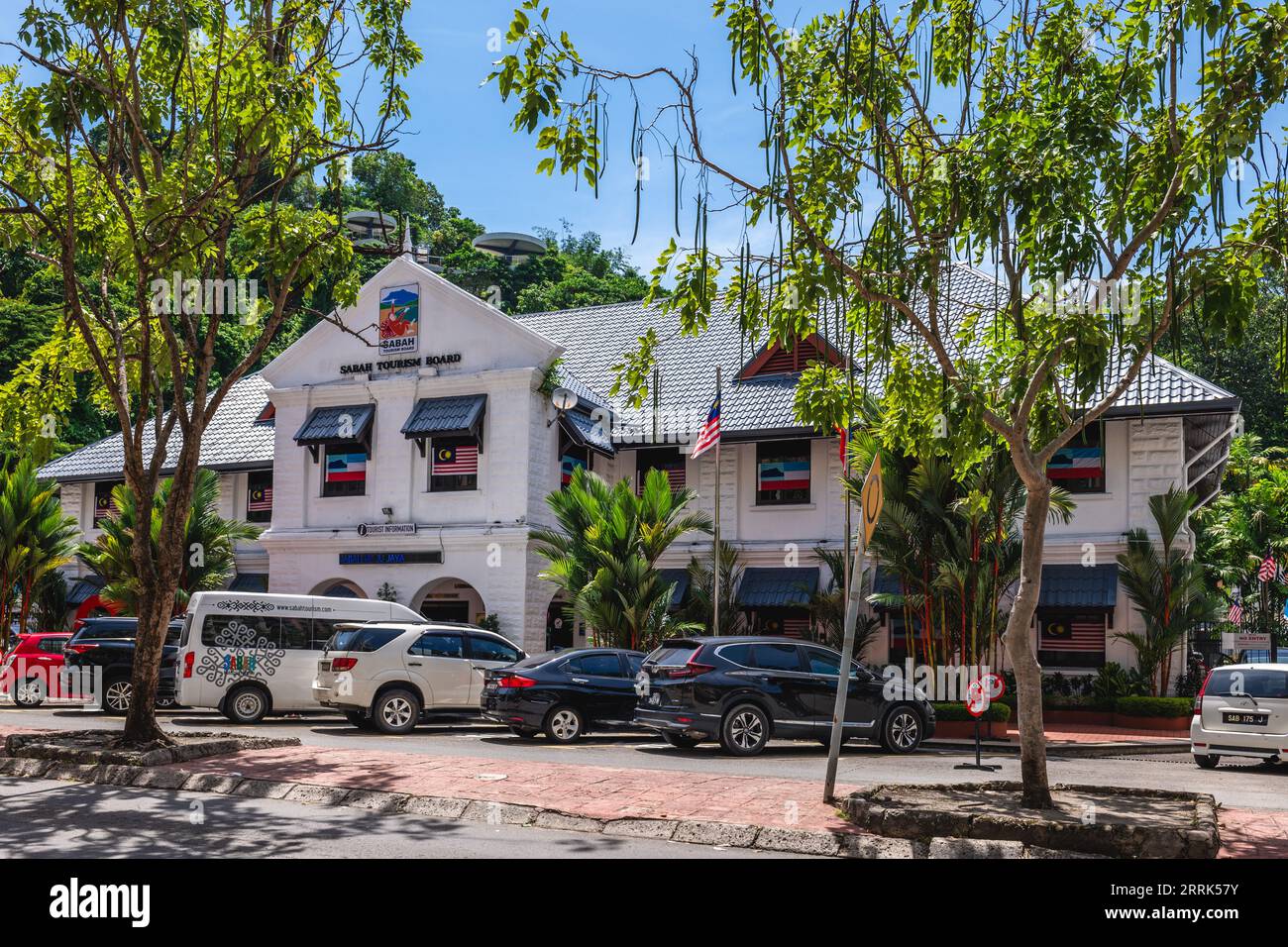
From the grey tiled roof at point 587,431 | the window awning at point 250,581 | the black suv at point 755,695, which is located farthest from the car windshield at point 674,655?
the window awning at point 250,581

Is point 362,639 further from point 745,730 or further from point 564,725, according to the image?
point 745,730

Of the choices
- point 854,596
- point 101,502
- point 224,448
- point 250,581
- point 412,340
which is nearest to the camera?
point 854,596

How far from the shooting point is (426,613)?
3253cm

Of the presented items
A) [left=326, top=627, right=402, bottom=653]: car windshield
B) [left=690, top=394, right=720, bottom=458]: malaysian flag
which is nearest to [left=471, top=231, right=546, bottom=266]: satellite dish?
[left=690, top=394, right=720, bottom=458]: malaysian flag

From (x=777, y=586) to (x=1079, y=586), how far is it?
6.15m

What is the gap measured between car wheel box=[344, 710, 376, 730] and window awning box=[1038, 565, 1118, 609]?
13.0 m

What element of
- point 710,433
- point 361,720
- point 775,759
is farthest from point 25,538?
point 775,759

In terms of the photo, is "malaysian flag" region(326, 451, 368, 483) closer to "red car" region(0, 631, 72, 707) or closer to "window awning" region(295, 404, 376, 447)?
"window awning" region(295, 404, 376, 447)

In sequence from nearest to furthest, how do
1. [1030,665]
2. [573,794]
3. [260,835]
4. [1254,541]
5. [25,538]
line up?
[260,835] → [1030,665] → [573,794] → [25,538] → [1254,541]

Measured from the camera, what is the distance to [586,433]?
93.1 feet

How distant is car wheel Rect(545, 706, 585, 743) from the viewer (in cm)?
1819

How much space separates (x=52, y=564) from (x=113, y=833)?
74.1 ft

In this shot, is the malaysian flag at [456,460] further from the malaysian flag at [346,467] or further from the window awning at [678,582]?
the window awning at [678,582]

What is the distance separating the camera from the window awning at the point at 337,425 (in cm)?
2889
